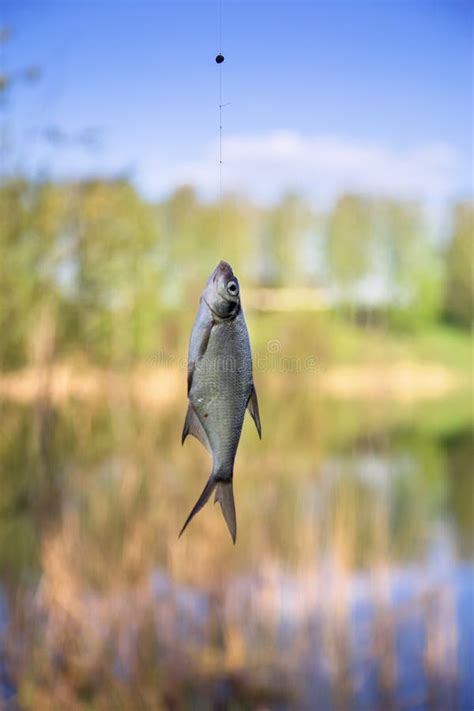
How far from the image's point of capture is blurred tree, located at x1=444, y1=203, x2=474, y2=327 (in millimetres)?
23172

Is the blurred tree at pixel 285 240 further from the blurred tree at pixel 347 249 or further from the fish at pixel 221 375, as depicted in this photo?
the fish at pixel 221 375

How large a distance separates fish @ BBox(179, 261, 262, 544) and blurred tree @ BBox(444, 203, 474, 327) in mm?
22703

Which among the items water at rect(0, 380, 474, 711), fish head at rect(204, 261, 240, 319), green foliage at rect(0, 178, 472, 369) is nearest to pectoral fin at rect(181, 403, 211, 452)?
fish head at rect(204, 261, 240, 319)

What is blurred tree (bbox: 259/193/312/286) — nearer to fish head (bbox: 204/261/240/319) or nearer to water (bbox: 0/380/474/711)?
water (bbox: 0/380/474/711)

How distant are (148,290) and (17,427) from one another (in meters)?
2.47

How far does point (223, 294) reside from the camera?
1.36m

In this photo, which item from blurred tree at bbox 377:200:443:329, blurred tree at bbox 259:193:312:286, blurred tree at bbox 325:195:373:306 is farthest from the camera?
blurred tree at bbox 377:200:443:329

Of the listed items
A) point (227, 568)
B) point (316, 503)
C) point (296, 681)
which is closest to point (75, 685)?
point (227, 568)

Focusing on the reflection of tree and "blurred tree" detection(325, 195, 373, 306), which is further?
"blurred tree" detection(325, 195, 373, 306)

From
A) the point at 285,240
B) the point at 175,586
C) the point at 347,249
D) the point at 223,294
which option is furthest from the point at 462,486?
the point at 223,294

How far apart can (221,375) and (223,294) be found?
15cm

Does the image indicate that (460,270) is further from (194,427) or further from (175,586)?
(194,427)

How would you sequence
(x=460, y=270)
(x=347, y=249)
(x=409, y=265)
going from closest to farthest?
(x=347, y=249), (x=409, y=265), (x=460, y=270)

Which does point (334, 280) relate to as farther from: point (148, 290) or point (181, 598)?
point (181, 598)
